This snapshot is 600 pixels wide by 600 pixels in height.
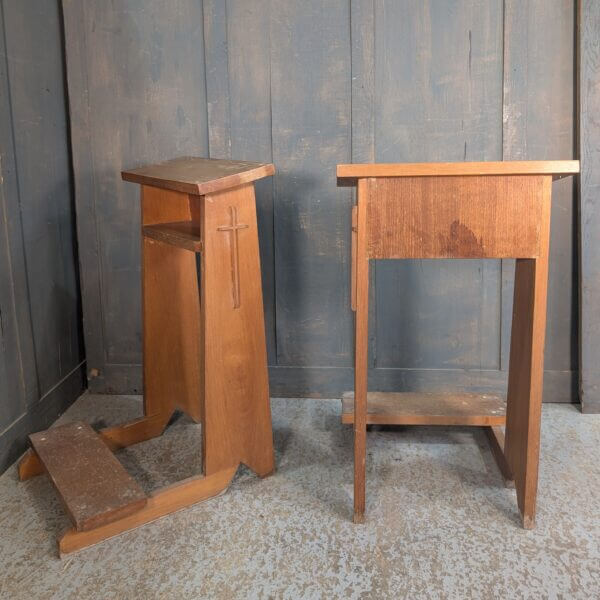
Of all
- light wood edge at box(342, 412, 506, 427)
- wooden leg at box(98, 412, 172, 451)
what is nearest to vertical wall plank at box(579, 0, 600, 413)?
light wood edge at box(342, 412, 506, 427)

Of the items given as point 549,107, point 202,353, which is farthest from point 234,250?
point 549,107

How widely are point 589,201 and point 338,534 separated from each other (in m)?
1.75

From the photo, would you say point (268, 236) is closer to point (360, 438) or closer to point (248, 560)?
point (360, 438)

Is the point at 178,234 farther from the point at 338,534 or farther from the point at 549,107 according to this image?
the point at 549,107

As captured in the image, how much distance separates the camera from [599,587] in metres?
1.61

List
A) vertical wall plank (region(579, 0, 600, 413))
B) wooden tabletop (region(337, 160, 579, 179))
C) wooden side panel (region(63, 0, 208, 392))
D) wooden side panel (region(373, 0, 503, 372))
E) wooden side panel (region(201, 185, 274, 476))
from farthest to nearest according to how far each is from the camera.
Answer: wooden side panel (region(63, 0, 208, 392)) < wooden side panel (region(373, 0, 503, 372)) < vertical wall plank (region(579, 0, 600, 413)) < wooden side panel (region(201, 185, 274, 476)) < wooden tabletop (region(337, 160, 579, 179))

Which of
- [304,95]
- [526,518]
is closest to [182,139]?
[304,95]

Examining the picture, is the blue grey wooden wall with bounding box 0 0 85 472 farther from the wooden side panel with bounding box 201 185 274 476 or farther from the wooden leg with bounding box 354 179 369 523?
the wooden leg with bounding box 354 179 369 523

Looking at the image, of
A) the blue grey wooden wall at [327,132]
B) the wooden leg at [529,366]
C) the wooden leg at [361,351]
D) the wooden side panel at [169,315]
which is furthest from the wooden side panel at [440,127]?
the wooden leg at [361,351]

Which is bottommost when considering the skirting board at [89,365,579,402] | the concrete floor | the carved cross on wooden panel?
the concrete floor

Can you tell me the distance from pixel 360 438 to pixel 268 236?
1.23 meters

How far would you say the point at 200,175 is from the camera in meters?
1.93

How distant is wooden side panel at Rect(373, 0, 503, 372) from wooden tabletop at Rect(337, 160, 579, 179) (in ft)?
3.50

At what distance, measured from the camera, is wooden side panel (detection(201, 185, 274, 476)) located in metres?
1.95
